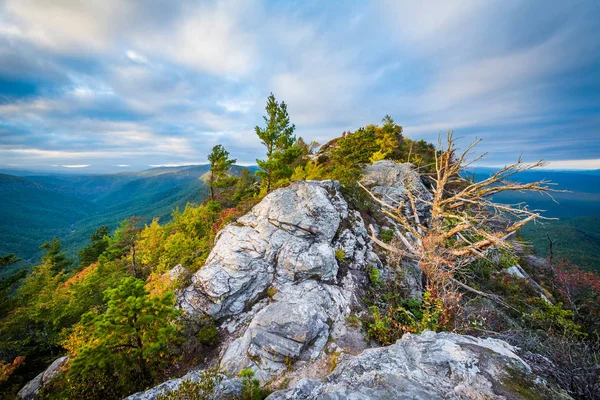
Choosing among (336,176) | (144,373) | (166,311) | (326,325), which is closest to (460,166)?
(326,325)

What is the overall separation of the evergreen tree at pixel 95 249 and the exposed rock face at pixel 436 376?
4868cm

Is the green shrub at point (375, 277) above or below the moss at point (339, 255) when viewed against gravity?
below

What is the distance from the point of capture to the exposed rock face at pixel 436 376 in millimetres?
4111

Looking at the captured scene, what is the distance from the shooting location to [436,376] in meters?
4.61

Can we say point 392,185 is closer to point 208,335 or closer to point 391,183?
point 391,183

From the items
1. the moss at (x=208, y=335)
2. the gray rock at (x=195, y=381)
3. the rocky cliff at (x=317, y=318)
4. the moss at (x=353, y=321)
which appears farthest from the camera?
the moss at (x=208, y=335)

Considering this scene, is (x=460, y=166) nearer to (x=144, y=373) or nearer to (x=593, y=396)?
(x=593, y=396)

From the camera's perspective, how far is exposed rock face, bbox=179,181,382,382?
8547 millimetres

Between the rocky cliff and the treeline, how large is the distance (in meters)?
1.81

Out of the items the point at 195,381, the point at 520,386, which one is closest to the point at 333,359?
the point at 195,381

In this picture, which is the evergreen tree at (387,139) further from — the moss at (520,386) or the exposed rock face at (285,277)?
the moss at (520,386)

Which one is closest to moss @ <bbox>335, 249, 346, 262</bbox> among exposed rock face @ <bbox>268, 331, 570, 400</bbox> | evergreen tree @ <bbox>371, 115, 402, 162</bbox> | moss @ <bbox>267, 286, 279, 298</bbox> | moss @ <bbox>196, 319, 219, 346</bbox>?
moss @ <bbox>267, 286, 279, 298</bbox>

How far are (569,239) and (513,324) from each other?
151819 mm

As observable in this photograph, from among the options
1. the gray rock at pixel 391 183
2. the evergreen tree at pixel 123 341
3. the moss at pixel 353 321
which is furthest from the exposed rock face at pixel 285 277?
the gray rock at pixel 391 183
